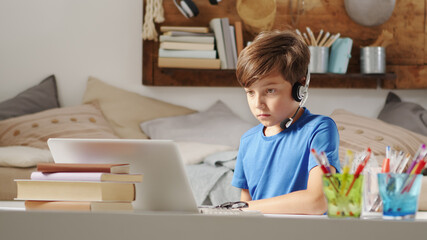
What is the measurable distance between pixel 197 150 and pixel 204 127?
366 mm

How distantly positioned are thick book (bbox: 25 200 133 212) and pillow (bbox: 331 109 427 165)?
1.96 metres

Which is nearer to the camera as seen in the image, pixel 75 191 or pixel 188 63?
pixel 75 191

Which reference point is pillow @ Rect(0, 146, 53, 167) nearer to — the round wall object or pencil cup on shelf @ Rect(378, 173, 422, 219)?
the round wall object

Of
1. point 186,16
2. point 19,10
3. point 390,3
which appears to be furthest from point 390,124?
point 19,10

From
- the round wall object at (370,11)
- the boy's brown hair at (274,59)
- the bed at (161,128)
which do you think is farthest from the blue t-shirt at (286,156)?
the round wall object at (370,11)

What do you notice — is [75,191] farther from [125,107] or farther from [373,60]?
[373,60]

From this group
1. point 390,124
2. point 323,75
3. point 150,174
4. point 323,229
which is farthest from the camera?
point 323,75

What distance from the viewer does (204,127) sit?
325 cm

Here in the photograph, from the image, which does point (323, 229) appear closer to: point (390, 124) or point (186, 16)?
point (390, 124)

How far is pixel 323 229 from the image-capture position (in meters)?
0.78

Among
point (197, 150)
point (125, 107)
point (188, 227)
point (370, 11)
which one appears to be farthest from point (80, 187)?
point (370, 11)

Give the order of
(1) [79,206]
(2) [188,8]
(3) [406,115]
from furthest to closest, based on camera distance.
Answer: (2) [188,8] < (3) [406,115] < (1) [79,206]

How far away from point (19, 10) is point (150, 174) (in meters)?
2.82

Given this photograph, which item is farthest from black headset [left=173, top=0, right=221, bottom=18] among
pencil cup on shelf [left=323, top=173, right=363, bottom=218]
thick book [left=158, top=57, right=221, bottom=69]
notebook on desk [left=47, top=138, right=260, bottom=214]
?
pencil cup on shelf [left=323, top=173, right=363, bottom=218]
